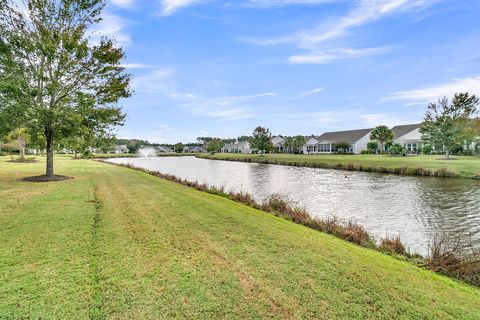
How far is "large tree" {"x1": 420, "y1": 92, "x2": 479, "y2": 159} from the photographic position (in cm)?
4234

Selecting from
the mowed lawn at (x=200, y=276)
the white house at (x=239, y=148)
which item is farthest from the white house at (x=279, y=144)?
the mowed lawn at (x=200, y=276)

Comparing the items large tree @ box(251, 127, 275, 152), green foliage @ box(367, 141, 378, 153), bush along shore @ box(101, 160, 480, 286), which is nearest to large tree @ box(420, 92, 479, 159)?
green foliage @ box(367, 141, 378, 153)

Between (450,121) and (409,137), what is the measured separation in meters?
23.3

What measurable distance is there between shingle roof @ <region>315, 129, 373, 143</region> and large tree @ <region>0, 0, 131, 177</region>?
6453 cm

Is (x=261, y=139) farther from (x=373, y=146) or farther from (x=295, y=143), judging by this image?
(x=373, y=146)

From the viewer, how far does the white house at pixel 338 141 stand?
7088 cm

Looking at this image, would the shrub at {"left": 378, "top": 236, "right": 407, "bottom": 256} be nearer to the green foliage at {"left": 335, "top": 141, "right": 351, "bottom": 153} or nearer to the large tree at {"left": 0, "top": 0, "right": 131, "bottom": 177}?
the large tree at {"left": 0, "top": 0, "right": 131, "bottom": 177}

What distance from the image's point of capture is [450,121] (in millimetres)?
43906

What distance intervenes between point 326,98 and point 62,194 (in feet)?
142

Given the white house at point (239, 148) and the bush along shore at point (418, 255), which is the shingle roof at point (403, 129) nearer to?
the white house at point (239, 148)

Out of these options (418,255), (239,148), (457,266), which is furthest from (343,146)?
(457,266)

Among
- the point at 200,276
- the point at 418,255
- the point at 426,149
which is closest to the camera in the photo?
the point at 200,276

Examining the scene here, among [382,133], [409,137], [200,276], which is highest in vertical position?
[382,133]

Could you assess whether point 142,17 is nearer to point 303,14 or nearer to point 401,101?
point 303,14
